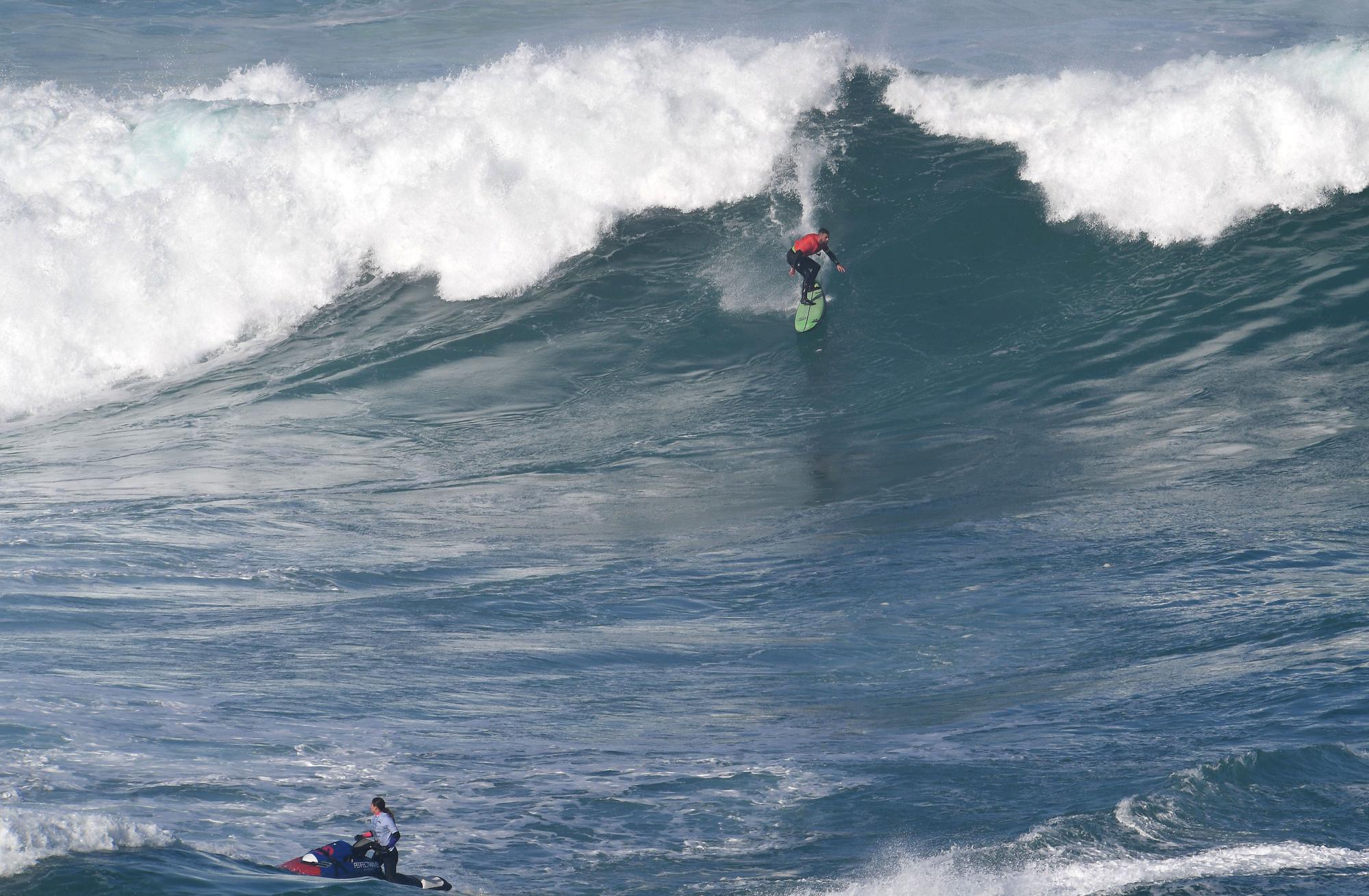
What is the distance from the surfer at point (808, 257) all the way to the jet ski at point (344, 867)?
10.4m

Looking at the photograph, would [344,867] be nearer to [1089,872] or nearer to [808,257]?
[1089,872]

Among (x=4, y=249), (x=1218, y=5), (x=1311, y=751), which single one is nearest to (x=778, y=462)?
(x=1311, y=751)

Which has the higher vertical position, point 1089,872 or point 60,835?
point 60,835

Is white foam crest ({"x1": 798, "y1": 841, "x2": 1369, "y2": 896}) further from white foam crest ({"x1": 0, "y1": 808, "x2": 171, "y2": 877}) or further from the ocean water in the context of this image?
white foam crest ({"x1": 0, "y1": 808, "x2": 171, "y2": 877})

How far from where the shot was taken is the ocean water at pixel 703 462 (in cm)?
790

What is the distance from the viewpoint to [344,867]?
7207mm

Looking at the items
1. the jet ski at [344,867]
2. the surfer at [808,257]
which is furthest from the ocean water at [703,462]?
the surfer at [808,257]

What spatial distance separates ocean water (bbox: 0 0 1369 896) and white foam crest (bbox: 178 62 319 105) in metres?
0.20

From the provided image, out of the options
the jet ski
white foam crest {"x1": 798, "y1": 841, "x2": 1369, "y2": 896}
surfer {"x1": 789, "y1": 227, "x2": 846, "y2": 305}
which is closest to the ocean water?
white foam crest {"x1": 798, "y1": 841, "x2": 1369, "y2": 896}

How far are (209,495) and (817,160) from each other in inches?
393

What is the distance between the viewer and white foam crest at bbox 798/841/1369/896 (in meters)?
6.85

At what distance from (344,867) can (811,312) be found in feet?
35.2

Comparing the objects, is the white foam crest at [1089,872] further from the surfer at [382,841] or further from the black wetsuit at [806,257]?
the black wetsuit at [806,257]

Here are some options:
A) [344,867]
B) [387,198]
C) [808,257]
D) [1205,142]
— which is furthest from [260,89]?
[344,867]
